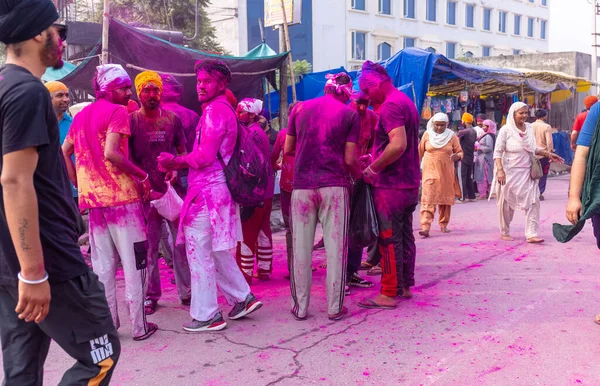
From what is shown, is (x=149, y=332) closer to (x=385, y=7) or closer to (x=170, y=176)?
(x=170, y=176)

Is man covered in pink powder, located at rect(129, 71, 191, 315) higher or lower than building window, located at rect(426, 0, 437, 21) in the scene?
lower

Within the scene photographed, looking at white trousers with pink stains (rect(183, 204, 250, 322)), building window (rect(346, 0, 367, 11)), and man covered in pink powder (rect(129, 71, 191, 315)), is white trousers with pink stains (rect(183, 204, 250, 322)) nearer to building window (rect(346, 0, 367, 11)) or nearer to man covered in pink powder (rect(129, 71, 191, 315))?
man covered in pink powder (rect(129, 71, 191, 315))

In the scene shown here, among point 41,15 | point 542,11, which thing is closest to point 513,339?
point 41,15

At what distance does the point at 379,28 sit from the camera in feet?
128

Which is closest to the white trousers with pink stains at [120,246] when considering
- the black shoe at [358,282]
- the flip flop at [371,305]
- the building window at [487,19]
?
the flip flop at [371,305]

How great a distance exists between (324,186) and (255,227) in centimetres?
164

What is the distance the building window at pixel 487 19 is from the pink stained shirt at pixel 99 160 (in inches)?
1892

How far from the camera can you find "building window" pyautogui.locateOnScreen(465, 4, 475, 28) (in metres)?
46.0

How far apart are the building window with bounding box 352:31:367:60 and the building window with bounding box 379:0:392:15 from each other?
233 cm

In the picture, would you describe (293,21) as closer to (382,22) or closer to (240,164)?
(240,164)

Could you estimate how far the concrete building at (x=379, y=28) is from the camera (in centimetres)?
3528

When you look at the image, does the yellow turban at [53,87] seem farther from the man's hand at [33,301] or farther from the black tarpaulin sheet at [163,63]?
the man's hand at [33,301]

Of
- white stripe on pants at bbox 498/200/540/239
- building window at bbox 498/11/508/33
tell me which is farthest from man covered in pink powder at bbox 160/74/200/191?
building window at bbox 498/11/508/33

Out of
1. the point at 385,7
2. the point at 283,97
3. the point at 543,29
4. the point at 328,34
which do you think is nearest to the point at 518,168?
the point at 283,97
